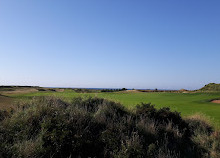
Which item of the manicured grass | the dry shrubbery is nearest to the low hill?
the manicured grass

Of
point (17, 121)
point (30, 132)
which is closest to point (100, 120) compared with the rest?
point (30, 132)

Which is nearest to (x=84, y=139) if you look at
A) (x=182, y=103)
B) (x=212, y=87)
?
(x=182, y=103)

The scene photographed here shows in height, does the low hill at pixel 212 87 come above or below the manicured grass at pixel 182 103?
above

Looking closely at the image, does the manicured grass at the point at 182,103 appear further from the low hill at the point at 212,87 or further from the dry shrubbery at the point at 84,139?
the low hill at the point at 212,87

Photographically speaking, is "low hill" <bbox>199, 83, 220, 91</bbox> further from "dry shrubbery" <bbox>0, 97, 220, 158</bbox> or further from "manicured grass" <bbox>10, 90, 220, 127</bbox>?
"dry shrubbery" <bbox>0, 97, 220, 158</bbox>

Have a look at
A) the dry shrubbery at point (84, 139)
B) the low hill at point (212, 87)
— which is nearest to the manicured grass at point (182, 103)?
the dry shrubbery at point (84, 139)

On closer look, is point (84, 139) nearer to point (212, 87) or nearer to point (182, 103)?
point (182, 103)

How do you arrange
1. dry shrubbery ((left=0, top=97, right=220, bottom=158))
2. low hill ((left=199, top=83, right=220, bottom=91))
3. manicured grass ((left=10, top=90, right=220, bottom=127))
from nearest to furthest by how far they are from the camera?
dry shrubbery ((left=0, top=97, right=220, bottom=158)) → manicured grass ((left=10, top=90, right=220, bottom=127)) → low hill ((left=199, top=83, right=220, bottom=91))

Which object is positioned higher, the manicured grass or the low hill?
the low hill

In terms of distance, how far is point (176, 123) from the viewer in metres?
8.46

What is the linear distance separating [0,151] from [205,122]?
9407 mm

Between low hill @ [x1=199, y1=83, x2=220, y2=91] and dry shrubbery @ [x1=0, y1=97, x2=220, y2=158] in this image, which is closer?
dry shrubbery @ [x1=0, y1=97, x2=220, y2=158]

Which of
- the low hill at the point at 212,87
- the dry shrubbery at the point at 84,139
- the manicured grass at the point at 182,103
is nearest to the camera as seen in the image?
the dry shrubbery at the point at 84,139

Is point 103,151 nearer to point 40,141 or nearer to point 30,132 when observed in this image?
point 40,141
